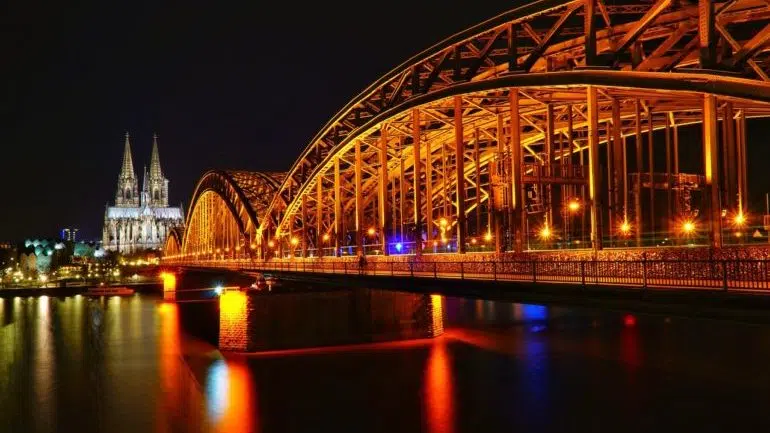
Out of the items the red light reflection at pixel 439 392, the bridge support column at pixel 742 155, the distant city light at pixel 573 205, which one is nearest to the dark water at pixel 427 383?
the red light reflection at pixel 439 392

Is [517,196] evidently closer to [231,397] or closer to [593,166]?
[593,166]

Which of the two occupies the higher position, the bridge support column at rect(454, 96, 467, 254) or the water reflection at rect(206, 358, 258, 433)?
the bridge support column at rect(454, 96, 467, 254)

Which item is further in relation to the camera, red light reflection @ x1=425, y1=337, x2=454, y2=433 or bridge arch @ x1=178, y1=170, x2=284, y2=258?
bridge arch @ x1=178, y1=170, x2=284, y2=258

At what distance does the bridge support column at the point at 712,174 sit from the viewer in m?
24.4

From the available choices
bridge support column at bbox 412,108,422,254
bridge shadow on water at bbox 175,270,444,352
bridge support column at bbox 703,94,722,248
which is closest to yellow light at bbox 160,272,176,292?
bridge shadow on water at bbox 175,270,444,352

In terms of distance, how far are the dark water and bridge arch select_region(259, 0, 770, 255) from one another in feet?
21.0

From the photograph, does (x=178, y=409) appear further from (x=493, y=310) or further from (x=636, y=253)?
(x=493, y=310)

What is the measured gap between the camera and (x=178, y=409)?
33.5 m

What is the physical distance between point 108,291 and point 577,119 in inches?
3922

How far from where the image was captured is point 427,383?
36.7m

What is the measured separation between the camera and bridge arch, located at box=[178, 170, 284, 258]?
9988 centimetres

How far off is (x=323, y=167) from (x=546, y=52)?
2650 cm

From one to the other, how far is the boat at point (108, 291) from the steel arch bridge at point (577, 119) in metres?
69.2

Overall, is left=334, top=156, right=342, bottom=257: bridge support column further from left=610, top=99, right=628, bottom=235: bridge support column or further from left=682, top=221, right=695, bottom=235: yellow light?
left=682, top=221, right=695, bottom=235: yellow light
